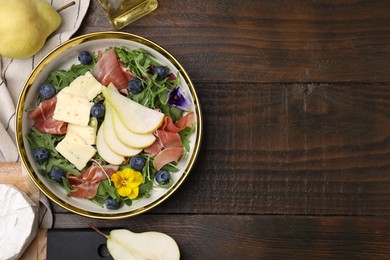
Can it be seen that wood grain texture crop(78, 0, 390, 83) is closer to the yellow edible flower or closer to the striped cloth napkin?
the striped cloth napkin

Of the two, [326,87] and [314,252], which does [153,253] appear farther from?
[326,87]

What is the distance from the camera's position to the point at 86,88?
108 centimetres

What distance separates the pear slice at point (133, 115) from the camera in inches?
41.9

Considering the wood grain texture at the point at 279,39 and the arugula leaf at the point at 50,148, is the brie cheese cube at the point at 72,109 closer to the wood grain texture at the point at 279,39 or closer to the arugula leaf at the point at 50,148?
the arugula leaf at the point at 50,148

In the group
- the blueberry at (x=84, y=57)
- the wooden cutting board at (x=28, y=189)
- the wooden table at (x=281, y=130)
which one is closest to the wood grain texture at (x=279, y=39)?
the wooden table at (x=281, y=130)

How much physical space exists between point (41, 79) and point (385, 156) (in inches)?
24.9

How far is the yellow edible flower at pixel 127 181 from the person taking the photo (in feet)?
3.49

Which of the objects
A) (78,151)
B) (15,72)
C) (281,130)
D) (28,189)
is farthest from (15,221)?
(281,130)

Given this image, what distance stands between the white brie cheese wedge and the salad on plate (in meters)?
0.06

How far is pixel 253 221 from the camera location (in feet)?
3.67

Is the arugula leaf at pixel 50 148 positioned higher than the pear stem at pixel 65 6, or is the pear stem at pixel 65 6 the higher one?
the pear stem at pixel 65 6

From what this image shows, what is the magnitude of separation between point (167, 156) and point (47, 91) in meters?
0.24

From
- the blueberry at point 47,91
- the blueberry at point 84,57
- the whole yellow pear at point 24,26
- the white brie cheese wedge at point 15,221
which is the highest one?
the whole yellow pear at point 24,26

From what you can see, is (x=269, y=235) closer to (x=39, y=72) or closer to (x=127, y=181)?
(x=127, y=181)
